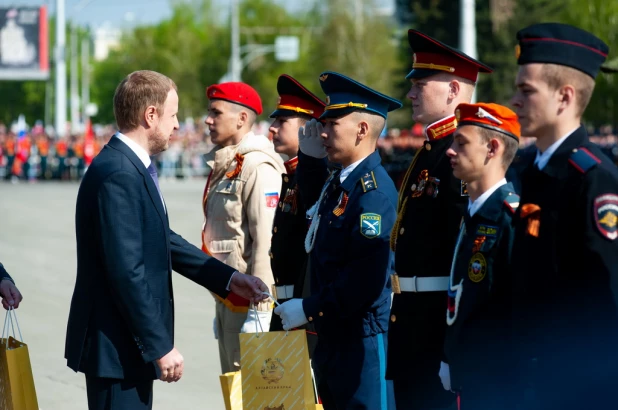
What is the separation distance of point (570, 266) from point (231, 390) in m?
2.10

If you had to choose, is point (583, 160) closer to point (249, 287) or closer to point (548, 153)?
point (548, 153)

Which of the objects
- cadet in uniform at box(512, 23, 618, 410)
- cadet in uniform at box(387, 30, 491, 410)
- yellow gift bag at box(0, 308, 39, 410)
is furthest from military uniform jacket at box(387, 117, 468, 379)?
yellow gift bag at box(0, 308, 39, 410)

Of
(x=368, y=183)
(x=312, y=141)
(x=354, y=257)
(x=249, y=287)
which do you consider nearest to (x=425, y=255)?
(x=354, y=257)

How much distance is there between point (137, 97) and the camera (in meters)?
4.51

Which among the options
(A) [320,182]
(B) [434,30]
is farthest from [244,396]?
(B) [434,30]

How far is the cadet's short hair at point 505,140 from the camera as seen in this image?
407 centimetres

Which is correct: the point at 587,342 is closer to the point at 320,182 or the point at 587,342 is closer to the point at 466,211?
the point at 466,211

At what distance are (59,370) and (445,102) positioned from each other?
494 cm

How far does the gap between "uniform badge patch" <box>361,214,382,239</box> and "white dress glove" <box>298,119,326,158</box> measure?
981 mm

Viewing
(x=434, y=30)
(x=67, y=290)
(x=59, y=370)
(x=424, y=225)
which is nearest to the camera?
(x=424, y=225)

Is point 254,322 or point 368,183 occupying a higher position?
point 368,183

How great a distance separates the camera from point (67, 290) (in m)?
12.6

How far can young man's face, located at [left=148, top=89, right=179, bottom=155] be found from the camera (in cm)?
457

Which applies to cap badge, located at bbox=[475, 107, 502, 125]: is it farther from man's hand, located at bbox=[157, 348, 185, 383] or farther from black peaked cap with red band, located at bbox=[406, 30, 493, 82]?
man's hand, located at bbox=[157, 348, 185, 383]
